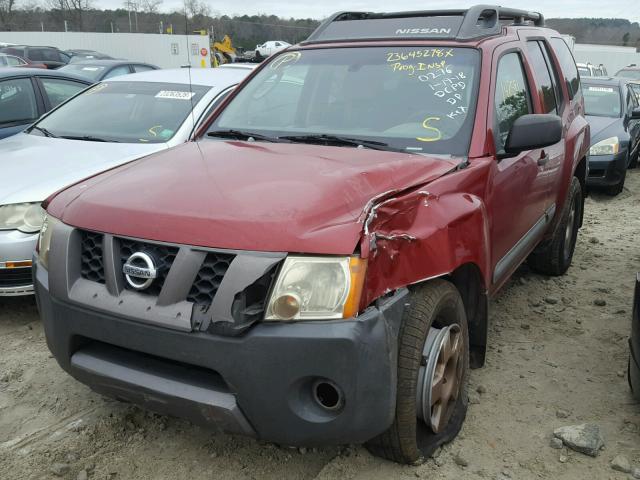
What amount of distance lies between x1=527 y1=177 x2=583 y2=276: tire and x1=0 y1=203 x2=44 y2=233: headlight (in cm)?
364

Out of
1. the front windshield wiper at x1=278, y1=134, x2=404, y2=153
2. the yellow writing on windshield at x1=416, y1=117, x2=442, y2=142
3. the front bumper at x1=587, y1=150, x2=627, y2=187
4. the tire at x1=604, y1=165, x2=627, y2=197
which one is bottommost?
the tire at x1=604, y1=165, x2=627, y2=197

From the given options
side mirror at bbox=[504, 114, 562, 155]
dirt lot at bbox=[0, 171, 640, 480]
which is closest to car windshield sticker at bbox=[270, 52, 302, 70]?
side mirror at bbox=[504, 114, 562, 155]

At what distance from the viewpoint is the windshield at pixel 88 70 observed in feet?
39.2

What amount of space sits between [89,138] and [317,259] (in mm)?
3684

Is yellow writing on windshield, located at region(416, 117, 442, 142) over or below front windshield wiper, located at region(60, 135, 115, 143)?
over

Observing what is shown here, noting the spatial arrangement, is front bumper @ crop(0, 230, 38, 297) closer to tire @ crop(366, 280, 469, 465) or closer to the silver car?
the silver car

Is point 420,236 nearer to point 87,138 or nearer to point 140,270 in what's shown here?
point 140,270

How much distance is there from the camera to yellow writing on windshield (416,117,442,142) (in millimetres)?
3086

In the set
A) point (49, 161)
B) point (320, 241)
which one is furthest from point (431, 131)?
point (49, 161)

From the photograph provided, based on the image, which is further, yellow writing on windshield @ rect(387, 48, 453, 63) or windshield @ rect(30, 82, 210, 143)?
windshield @ rect(30, 82, 210, 143)

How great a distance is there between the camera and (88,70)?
12227mm

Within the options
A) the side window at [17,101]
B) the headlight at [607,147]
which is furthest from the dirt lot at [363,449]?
the headlight at [607,147]

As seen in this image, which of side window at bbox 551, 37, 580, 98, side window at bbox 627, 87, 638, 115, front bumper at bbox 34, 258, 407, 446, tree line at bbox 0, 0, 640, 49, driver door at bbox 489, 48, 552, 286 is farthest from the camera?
tree line at bbox 0, 0, 640, 49

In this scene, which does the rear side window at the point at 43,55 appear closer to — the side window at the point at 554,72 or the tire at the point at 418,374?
the side window at the point at 554,72
